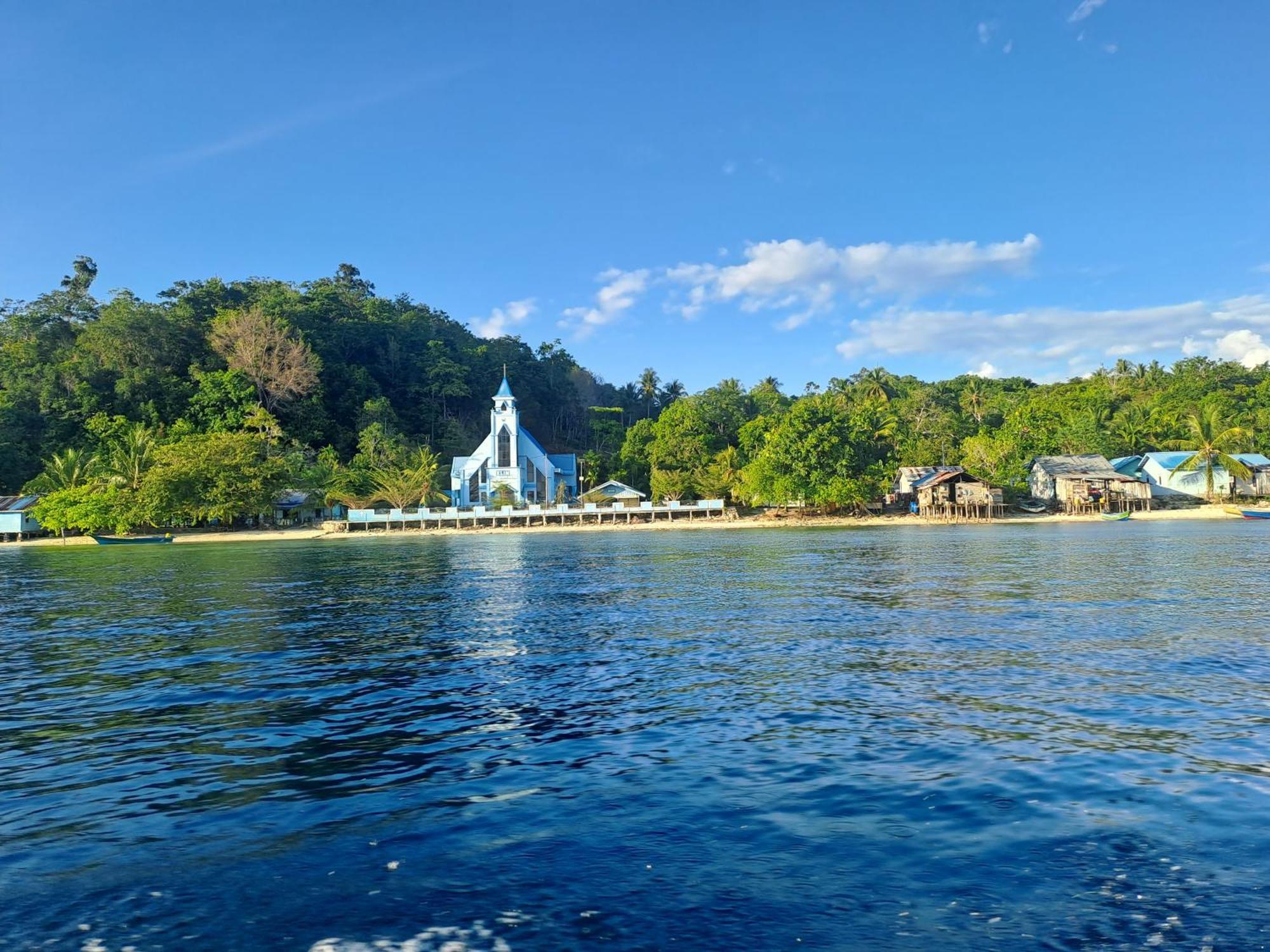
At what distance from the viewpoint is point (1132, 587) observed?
22453mm

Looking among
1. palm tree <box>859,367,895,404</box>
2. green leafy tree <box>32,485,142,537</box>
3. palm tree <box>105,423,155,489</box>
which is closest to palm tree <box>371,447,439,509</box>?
palm tree <box>105,423,155,489</box>

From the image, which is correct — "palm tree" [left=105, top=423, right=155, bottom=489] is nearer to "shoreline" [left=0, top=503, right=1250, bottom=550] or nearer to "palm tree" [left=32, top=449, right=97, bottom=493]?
"palm tree" [left=32, top=449, right=97, bottom=493]

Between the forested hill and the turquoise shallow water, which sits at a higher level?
the forested hill

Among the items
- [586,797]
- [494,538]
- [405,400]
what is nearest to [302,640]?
[586,797]

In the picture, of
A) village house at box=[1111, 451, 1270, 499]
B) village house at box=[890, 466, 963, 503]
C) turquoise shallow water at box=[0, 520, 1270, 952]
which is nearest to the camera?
turquoise shallow water at box=[0, 520, 1270, 952]

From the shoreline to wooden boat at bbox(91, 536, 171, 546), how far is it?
0.96 metres

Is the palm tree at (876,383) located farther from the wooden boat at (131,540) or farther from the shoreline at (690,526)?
the wooden boat at (131,540)

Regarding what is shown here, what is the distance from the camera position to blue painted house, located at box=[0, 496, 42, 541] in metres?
65.9

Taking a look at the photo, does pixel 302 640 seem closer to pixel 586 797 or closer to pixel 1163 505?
pixel 586 797

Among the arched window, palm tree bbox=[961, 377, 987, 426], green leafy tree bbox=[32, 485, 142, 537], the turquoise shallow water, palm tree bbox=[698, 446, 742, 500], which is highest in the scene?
palm tree bbox=[961, 377, 987, 426]

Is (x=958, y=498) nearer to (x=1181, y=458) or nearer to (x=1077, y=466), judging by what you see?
(x=1077, y=466)

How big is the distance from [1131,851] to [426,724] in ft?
24.0

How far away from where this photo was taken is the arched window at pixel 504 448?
84250 mm

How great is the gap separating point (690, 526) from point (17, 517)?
2143 inches
